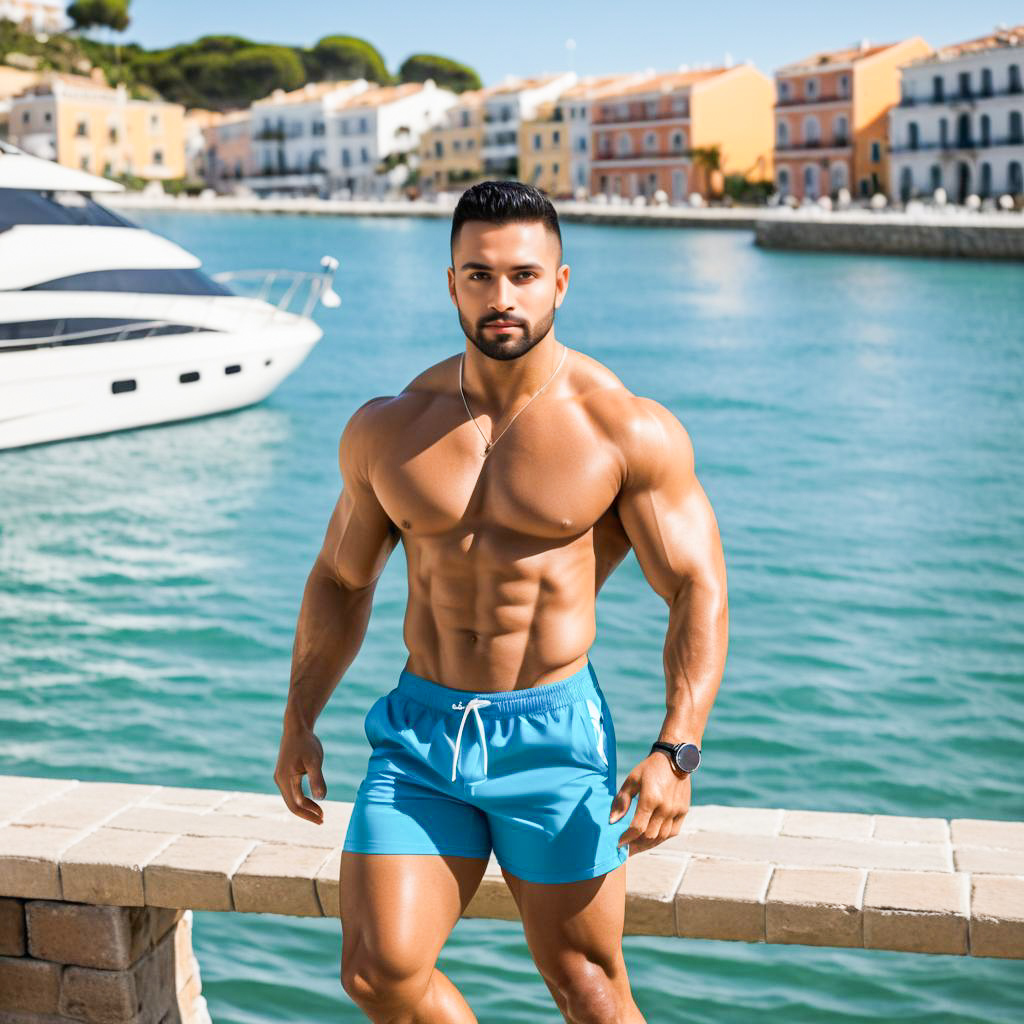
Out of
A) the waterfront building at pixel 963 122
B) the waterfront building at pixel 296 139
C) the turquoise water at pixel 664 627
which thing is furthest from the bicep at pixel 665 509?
the waterfront building at pixel 296 139

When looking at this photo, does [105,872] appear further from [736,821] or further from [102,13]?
[102,13]

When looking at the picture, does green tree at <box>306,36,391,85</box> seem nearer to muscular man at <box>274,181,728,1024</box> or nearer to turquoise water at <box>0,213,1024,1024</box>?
turquoise water at <box>0,213,1024,1024</box>

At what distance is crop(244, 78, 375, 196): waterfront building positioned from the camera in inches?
4454

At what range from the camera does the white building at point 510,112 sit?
326 ft

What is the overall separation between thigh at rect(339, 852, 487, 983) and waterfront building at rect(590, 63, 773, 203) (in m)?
82.4

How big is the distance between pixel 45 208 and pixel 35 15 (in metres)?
133

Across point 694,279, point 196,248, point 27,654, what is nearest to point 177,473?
point 27,654

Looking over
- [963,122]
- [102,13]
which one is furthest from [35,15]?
[963,122]

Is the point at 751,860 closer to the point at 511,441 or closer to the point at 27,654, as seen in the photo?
the point at 511,441

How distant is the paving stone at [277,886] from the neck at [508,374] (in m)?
1.04

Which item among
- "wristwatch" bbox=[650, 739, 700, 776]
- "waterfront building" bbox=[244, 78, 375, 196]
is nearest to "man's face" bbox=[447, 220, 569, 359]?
"wristwatch" bbox=[650, 739, 700, 776]

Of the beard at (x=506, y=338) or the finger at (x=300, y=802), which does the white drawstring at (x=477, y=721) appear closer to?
the finger at (x=300, y=802)

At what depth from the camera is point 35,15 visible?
14162 centimetres

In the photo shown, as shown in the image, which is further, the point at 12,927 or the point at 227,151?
the point at 227,151
